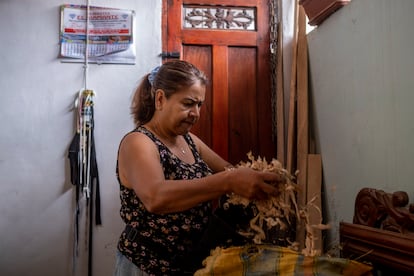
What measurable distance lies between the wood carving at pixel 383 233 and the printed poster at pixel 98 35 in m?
1.55

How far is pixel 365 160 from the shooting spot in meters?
1.49

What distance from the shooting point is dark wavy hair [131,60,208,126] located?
1214 millimetres

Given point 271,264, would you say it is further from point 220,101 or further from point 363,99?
point 220,101

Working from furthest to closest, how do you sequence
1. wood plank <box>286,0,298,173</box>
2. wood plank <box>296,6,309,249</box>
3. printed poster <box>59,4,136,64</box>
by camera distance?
printed poster <box>59,4,136,64</box> → wood plank <box>286,0,298,173</box> → wood plank <box>296,6,309,249</box>

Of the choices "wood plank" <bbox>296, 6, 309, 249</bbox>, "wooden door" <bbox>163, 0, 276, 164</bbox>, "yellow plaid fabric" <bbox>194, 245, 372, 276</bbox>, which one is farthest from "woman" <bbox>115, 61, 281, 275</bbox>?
"wooden door" <bbox>163, 0, 276, 164</bbox>

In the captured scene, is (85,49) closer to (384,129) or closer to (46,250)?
(46,250)

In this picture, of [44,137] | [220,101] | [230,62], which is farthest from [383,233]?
[44,137]

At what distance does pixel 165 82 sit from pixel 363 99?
0.82 meters

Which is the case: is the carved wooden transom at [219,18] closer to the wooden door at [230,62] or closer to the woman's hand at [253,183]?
the wooden door at [230,62]

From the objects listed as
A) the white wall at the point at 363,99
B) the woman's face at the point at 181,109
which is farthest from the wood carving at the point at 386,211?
the woman's face at the point at 181,109

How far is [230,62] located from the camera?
2297 millimetres

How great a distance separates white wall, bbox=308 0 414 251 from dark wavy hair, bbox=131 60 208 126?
26.4 inches

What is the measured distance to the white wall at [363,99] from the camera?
4.16 feet

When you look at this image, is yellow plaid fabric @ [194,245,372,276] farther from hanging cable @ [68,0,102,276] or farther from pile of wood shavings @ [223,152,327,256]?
hanging cable @ [68,0,102,276]
